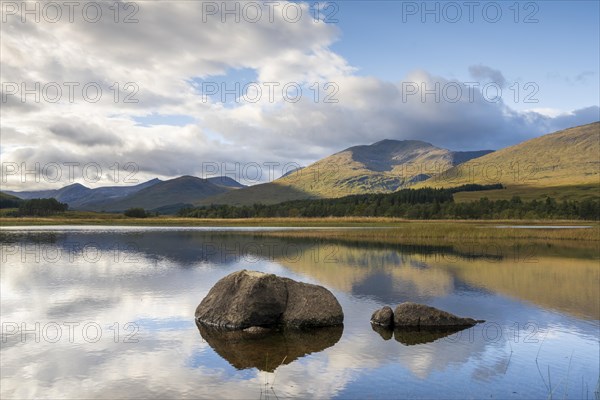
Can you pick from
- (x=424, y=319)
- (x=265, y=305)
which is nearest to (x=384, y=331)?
(x=424, y=319)

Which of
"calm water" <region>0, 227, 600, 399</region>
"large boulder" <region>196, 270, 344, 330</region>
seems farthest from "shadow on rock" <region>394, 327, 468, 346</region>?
"large boulder" <region>196, 270, 344, 330</region>

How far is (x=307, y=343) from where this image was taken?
832 inches

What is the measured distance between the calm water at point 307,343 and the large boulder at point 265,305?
1.40 m

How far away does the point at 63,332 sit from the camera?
73.5ft

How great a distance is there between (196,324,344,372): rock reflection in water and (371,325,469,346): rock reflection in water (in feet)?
6.89

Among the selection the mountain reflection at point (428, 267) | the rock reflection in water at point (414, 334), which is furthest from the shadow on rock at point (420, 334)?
the mountain reflection at point (428, 267)

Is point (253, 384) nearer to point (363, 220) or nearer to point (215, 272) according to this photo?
point (215, 272)

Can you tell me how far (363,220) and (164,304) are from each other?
129m

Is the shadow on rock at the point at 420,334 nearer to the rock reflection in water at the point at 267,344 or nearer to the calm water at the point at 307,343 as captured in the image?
the calm water at the point at 307,343

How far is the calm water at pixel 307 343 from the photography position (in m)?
15.8

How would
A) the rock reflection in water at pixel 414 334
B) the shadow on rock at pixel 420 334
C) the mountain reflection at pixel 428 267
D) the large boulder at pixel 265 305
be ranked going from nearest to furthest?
1. the shadow on rock at pixel 420 334
2. the rock reflection in water at pixel 414 334
3. the large boulder at pixel 265 305
4. the mountain reflection at pixel 428 267

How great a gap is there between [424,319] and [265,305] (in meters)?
8.14

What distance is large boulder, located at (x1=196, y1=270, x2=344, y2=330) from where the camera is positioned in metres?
23.8

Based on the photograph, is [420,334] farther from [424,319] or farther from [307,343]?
[307,343]
